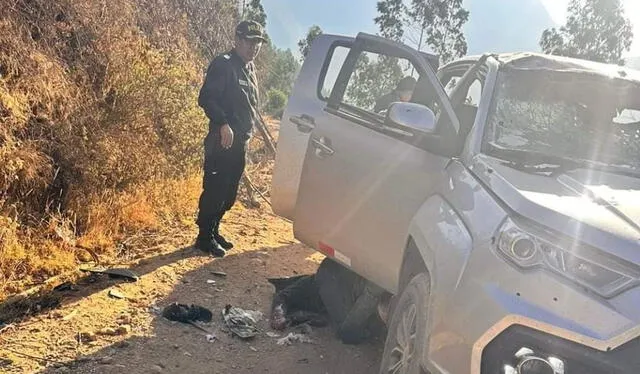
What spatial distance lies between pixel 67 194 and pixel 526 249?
4426 mm

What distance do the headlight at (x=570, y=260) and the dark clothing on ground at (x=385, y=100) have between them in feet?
7.02

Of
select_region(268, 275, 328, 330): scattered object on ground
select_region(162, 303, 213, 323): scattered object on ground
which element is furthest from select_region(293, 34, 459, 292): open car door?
select_region(162, 303, 213, 323): scattered object on ground

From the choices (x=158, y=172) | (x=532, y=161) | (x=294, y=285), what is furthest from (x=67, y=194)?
(x=532, y=161)

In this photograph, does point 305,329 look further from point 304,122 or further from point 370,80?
point 370,80

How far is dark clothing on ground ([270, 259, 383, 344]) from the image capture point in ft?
12.9

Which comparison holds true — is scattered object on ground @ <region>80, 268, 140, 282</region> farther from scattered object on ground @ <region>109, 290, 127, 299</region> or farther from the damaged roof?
the damaged roof

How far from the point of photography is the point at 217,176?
5340 mm

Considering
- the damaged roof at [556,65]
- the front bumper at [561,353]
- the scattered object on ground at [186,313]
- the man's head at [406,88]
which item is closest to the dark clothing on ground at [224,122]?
the scattered object on ground at [186,313]

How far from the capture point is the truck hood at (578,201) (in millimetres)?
2014

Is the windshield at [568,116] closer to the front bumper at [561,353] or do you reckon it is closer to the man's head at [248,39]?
the front bumper at [561,353]

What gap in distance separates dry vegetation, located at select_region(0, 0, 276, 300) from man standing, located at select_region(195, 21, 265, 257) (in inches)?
35.2

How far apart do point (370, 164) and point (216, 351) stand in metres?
1.56

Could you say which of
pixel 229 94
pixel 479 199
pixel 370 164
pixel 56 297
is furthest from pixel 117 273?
pixel 479 199

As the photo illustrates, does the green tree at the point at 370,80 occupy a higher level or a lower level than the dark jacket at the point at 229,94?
higher
